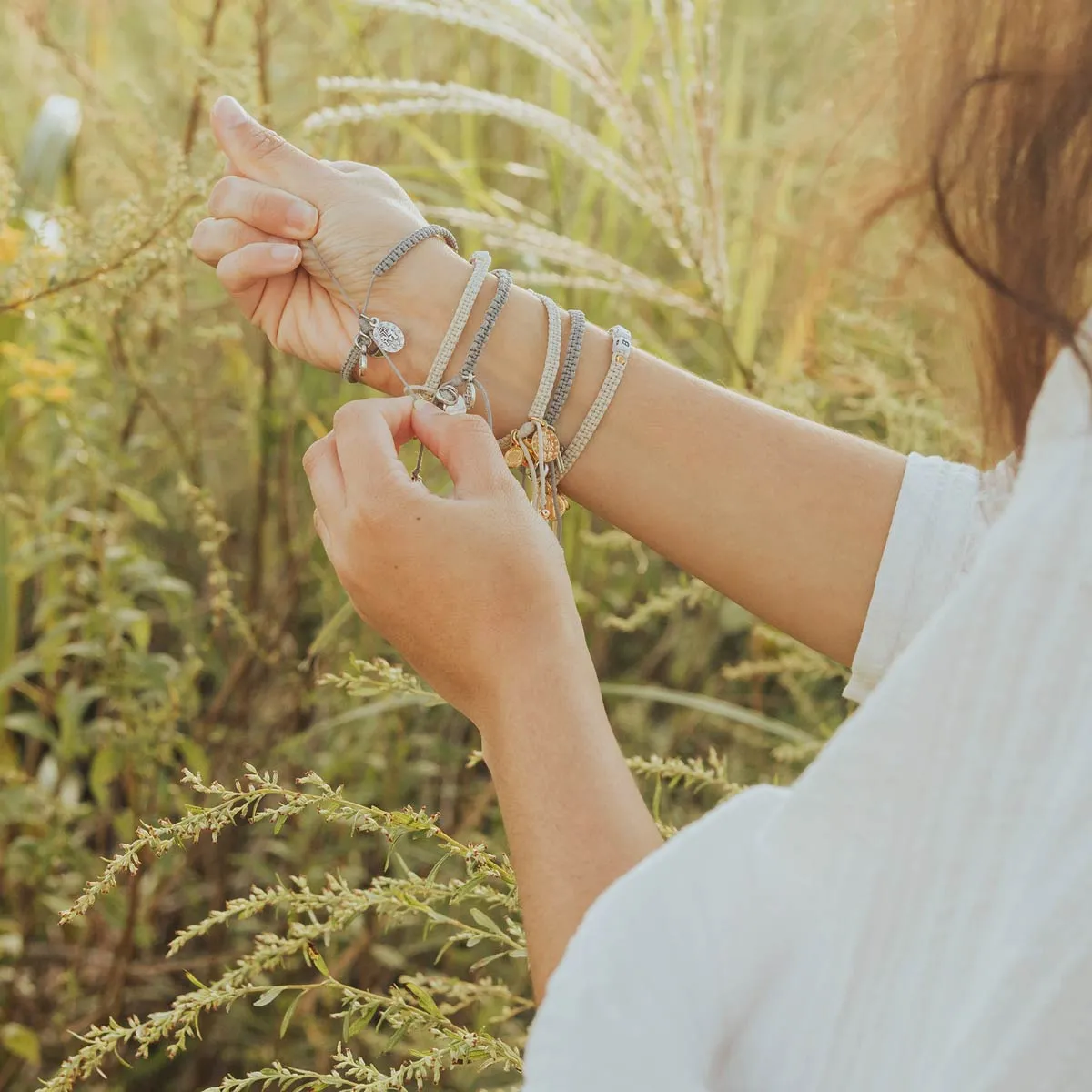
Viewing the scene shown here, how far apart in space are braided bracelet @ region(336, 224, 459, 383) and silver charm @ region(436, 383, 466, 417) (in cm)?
5

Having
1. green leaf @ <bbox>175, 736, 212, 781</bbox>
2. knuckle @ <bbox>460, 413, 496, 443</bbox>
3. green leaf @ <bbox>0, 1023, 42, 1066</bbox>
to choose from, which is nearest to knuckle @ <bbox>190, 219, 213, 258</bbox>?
Answer: knuckle @ <bbox>460, 413, 496, 443</bbox>

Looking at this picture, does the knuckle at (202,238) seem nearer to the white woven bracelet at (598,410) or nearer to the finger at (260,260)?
the finger at (260,260)

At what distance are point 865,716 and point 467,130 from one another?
3.91ft

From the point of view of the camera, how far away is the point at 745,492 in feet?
3.19

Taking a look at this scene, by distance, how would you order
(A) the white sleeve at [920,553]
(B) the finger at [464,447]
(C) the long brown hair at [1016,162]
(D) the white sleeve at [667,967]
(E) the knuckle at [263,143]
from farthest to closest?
(E) the knuckle at [263,143], (A) the white sleeve at [920,553], (B) the finger at [464,447], (C) the long brown hair at [1016,162], (D) the white sleeve at [667,967]

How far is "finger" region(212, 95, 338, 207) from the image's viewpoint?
3.37 ft

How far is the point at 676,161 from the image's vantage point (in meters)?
1.30

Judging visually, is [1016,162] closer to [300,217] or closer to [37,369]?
[300,217]

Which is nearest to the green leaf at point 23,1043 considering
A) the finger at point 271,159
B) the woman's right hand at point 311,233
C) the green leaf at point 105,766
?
the green leaf at point 105,766

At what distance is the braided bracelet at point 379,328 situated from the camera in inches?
39.9

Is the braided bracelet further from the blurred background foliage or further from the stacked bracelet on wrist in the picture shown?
the blurred background foliage

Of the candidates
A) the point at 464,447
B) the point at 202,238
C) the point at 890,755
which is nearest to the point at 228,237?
the point at 202,238

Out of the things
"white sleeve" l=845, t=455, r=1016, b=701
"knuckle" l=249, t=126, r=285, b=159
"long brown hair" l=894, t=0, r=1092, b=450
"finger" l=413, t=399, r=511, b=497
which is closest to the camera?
"long brown hair" l=894, t=0, r=1092, b=450

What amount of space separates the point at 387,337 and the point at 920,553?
0.46 m
